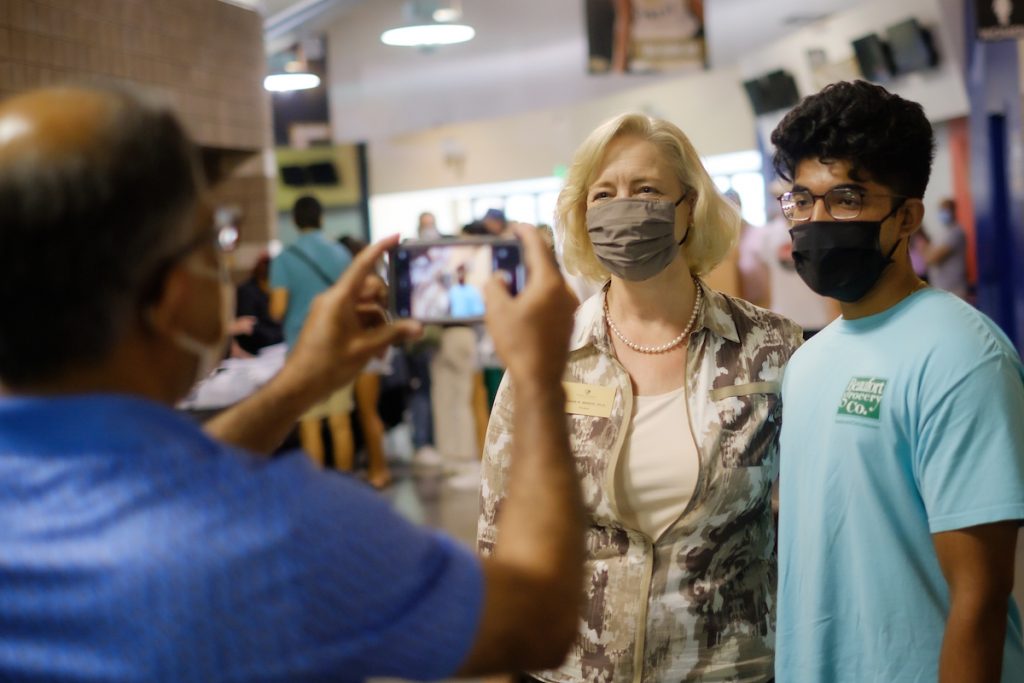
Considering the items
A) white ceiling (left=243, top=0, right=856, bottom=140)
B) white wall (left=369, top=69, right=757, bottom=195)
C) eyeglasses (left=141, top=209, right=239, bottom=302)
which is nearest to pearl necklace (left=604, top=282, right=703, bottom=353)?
eyeglasses (left=141, top=209, right=239, bottom=302)

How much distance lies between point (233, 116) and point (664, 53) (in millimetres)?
4682

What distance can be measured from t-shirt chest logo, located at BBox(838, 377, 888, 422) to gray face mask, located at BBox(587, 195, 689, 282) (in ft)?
1.91

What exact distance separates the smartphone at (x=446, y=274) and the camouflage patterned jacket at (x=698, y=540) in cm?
37

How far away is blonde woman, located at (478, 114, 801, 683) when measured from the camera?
1.96 m

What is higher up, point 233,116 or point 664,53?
point 664,53

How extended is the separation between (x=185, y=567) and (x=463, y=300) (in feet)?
2.94

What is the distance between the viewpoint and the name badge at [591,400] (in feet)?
6.82

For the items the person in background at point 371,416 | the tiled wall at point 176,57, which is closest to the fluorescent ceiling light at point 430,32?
the tiled wall at point 176,57

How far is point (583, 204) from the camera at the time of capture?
233 centimetres

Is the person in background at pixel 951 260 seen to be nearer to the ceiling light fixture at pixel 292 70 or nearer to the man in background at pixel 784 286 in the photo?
the man in background at pixel 784 286

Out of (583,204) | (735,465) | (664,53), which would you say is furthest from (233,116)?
(735,465)

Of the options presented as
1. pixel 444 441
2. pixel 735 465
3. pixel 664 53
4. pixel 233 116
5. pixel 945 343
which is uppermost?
pixel 664 53

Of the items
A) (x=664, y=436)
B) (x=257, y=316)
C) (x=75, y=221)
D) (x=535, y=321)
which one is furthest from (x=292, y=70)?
(x=75, y=221)

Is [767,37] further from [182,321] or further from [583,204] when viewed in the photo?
[182,321]
